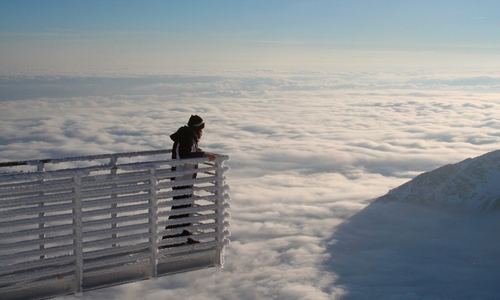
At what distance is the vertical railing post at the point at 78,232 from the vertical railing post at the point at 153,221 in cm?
133

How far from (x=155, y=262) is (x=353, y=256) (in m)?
152

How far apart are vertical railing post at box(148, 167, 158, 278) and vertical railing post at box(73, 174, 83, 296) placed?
1.33 metres

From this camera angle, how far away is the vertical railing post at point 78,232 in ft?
30.6

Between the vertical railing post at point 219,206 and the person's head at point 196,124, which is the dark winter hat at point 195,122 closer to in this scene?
the person's head at point 196,124

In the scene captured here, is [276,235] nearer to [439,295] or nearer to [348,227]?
[348,227]

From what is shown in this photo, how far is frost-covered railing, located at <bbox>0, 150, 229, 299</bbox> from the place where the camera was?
9.03 m

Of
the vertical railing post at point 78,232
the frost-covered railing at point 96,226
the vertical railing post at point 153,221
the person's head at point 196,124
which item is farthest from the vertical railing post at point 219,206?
Answer: the vertical railing post at point 78,232

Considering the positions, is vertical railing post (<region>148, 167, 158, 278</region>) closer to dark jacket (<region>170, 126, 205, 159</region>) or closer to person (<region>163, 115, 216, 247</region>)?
person (<region>163, 115, 216, 247</region>)

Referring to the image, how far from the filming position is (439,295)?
4897 inches

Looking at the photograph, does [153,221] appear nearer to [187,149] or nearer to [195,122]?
[187,149]

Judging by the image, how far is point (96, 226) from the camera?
9.78 m

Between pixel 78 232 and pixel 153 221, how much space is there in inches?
57.2

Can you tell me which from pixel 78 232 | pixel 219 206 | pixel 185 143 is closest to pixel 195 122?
pixel 185 143

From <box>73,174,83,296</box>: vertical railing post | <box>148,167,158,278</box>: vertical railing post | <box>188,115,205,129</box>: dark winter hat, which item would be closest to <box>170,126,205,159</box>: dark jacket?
<box>188,115,205,129</box>: dark winter hat
